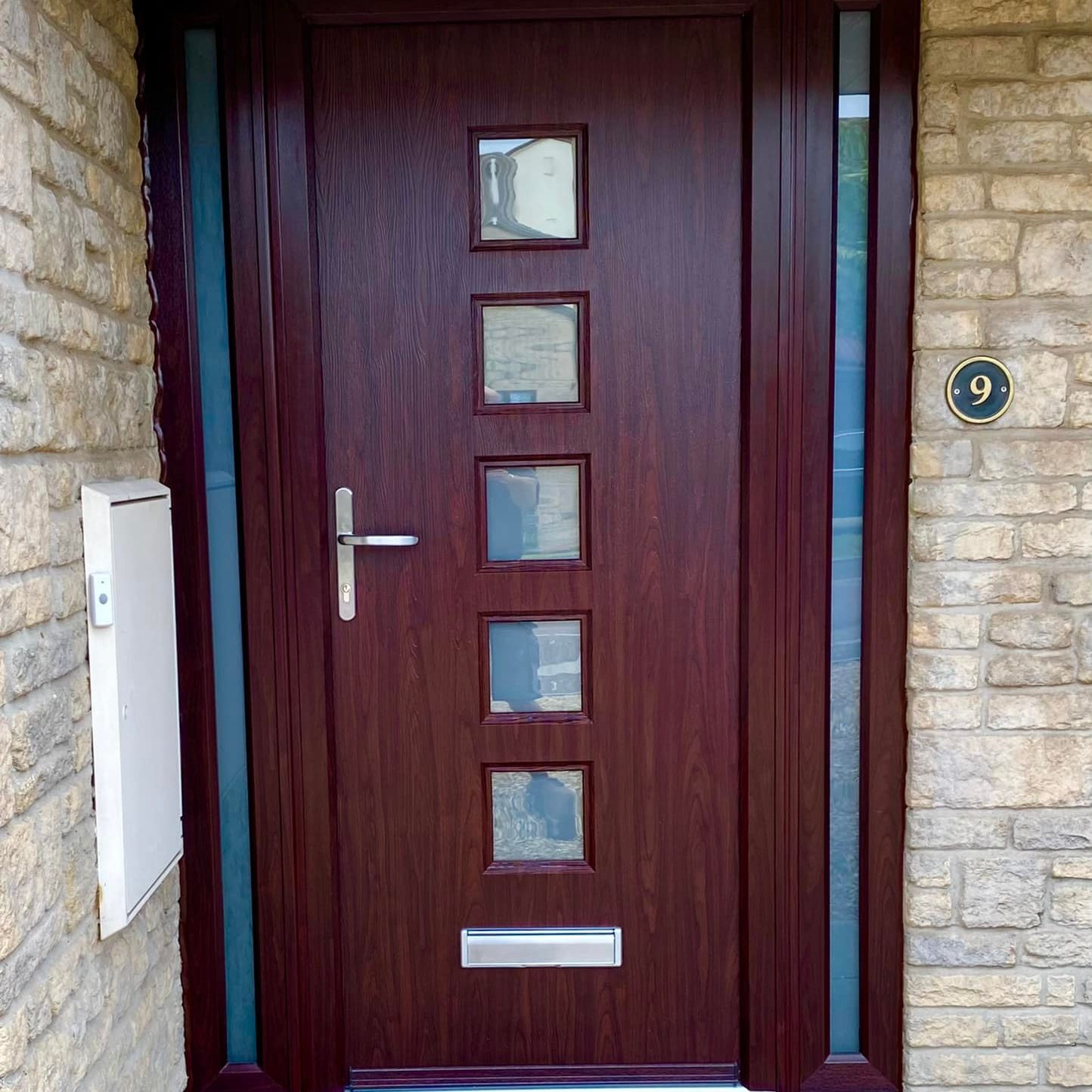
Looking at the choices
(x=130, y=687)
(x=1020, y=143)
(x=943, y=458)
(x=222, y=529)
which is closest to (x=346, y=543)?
(x=222, y=529)

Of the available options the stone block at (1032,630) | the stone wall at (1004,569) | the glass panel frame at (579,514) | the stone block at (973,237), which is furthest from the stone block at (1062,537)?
the glass panel frame at (579,514)

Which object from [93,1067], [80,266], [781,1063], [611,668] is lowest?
[781,1063]

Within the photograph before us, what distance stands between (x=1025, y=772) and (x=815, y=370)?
92 cm

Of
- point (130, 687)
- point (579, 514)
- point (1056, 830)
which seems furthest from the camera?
point (579, 514)

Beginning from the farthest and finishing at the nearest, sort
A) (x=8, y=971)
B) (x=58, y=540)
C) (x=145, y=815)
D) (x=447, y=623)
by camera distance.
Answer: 1. (x=447, y=623)
2. (x=145, y=815)
3. (x=58, y=540)
4. (x=8, y=971)

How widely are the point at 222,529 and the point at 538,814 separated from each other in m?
0.93

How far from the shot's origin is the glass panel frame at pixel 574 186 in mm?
2131

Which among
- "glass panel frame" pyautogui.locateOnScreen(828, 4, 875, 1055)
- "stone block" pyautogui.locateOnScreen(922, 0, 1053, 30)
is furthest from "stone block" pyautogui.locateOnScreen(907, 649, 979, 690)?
"stone block" pyautogui.locateOnScreen(922, 0, 1053, 30)

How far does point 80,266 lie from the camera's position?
5.81 ft

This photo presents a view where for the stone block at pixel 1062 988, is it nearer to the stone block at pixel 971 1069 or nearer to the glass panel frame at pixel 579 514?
the stone block at pixel 971 1069

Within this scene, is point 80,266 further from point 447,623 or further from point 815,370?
point 815,370

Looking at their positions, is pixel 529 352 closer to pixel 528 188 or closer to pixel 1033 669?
pixel 528 188

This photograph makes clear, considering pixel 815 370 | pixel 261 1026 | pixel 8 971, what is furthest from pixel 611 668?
pixel 8 971

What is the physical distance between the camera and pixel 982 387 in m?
2.02
